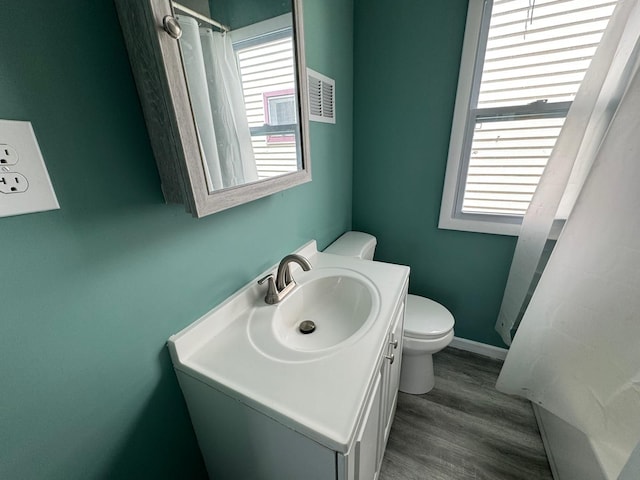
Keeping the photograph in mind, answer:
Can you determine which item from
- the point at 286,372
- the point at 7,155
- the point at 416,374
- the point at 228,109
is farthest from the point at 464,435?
the point at 7,155

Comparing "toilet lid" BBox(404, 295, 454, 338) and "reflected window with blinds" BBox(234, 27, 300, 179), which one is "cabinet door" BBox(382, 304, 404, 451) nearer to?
"toilet lid" BBox(404, 295, 454, 338)

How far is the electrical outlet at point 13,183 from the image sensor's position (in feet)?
1.39

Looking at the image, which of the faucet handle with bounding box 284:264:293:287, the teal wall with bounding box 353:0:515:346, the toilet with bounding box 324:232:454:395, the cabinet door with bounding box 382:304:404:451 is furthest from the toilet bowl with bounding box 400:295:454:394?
the faucet handle with bounding box 284:264:293:287

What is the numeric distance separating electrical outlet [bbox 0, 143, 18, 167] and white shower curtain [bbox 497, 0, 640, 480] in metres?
1.62

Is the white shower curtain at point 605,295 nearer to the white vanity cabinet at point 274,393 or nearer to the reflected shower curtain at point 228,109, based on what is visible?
the white vanity cabinet at point 274,393

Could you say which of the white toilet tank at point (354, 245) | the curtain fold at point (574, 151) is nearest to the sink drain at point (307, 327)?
the white toilet tank at point (354, 245)

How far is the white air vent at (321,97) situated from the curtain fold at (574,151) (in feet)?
3.40

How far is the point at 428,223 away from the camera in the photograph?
1.68m

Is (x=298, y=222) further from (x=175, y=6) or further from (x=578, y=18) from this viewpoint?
(x=578, y=18)

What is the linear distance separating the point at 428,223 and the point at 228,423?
1.48 metres

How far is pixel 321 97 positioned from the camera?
4.16 feet

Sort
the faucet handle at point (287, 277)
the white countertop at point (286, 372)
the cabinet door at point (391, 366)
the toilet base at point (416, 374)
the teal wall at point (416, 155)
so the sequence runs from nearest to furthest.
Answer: the white countertop at point (286, 372) < the cabinet door at point (391, 366) < the faucet handle at point (287, 277) < the teal wall at point (416, 155) < the toilet base at point (416, 374)

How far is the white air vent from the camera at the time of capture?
119 centimetres

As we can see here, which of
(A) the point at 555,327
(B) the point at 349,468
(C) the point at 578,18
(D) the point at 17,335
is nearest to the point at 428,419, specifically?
(A) the point at 555,327
